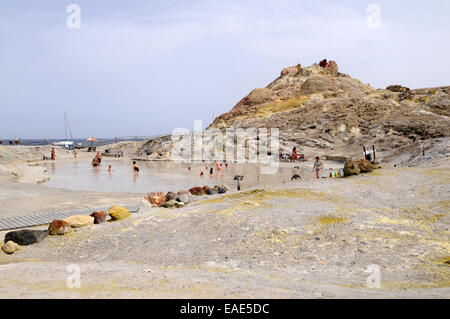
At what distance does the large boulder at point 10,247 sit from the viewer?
24.8ft

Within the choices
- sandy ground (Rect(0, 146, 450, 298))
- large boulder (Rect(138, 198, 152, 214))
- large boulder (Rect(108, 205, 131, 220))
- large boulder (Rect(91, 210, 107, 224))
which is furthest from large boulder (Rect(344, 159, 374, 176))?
large boulder (Rect(91, 210, 107, 224))

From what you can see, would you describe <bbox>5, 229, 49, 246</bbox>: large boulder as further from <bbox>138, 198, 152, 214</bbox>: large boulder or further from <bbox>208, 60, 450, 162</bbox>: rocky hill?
<bbox>208, 60, 450, 162</bbox>: rocky hill

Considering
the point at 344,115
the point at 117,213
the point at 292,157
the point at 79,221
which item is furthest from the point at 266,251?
the point at 344,115

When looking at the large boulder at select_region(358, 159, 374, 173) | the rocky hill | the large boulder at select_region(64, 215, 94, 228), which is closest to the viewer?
the large boulder at select_region(64, 215, 94, 228)

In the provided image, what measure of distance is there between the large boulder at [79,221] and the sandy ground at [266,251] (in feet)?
1.28

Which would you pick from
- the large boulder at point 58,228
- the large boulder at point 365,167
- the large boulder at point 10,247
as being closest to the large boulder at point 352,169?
the large boulder at point 365,167

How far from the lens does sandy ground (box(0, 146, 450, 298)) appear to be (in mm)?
4466

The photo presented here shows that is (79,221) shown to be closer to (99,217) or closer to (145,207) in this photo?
(99,217)

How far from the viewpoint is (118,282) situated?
4.65 meters

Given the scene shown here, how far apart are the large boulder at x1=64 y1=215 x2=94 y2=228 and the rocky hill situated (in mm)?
23198

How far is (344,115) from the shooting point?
1692 inches

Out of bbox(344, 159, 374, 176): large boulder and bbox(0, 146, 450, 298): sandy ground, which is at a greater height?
bbox(344, 159, 374, 176): large boulder

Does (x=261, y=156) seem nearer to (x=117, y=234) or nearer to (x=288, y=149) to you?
(x=288, y=149)
